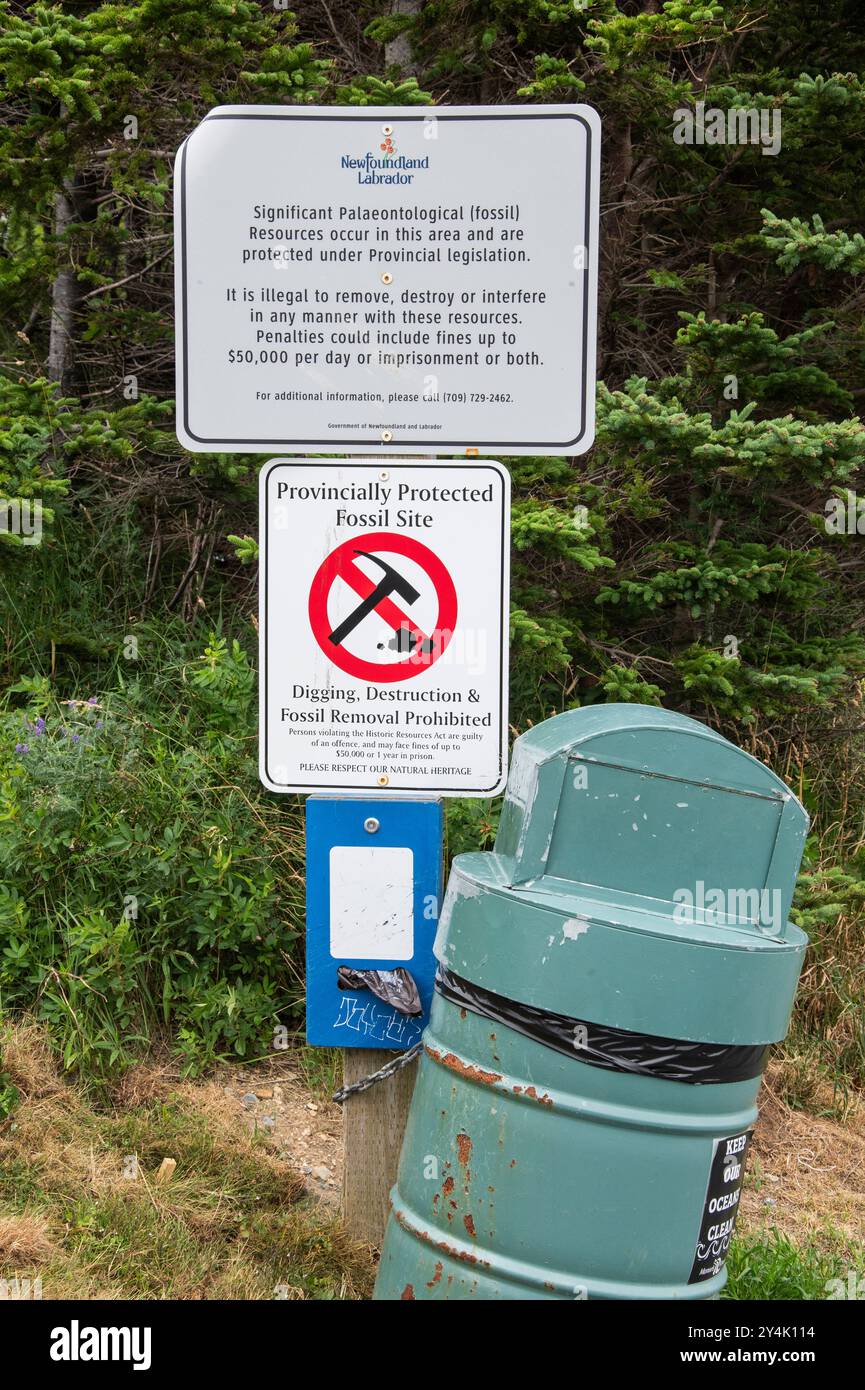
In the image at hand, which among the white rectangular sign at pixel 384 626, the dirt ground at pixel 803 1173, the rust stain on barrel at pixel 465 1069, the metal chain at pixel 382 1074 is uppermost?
the white rectangular sign at pixel 384 626

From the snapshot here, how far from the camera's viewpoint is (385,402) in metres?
2.61

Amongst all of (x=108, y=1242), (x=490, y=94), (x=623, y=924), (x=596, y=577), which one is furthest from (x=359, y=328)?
(x=490, y=94)

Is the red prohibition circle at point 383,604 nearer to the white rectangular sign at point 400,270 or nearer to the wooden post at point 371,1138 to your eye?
the white rectangular sign at point 400,270

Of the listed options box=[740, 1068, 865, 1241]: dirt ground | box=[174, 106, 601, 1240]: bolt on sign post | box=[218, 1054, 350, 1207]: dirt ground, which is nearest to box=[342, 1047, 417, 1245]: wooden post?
box=[174, 106, 601, 1240]: bolt on sign post

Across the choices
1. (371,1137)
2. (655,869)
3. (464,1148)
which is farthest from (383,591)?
(371,1137)

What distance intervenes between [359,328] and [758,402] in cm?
279

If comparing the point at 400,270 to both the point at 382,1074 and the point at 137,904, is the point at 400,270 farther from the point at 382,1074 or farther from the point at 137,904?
the point at 137,904

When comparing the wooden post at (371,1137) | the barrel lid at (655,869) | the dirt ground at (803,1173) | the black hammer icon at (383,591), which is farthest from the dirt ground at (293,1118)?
the black hammer icon at (383,591)

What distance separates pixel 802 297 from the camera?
5621mm

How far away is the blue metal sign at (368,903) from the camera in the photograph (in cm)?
273

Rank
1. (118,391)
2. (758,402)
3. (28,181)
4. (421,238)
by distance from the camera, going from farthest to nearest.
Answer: (118,391), (758,402), (28,181), (421,238)

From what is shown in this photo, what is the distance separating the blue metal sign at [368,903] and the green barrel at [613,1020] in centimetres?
42

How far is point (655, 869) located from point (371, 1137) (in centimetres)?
117

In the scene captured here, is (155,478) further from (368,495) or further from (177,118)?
(368,495)
